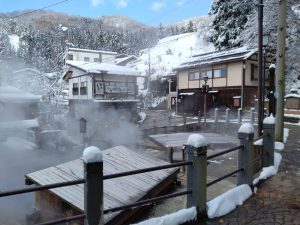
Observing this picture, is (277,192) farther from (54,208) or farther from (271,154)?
(54,208)

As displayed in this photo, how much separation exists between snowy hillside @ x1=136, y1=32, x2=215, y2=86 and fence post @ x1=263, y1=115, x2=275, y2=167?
43.5m

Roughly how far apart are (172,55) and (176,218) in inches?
2835

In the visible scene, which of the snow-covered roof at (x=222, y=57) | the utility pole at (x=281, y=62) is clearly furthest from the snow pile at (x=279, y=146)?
the snow-covered roof at (x=222, y=57)

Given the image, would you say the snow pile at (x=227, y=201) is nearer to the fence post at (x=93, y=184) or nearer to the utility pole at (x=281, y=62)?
the fence post at (x=93, y=184)

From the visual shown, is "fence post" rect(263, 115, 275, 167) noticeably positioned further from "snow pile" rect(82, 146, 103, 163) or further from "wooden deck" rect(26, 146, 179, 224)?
"snow pile" rect(82, 146, 103, 163)

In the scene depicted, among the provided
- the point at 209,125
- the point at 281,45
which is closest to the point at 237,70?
the point at 209,125

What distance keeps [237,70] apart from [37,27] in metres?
85.0

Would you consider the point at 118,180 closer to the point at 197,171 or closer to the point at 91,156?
the point at 197,171

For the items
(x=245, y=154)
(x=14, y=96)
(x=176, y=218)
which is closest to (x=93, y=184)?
(x=176, y=218)

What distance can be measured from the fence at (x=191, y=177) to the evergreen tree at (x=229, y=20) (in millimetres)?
29747

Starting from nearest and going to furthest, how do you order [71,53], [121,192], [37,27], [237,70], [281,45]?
[121,192] → [281,45] → [237,70] → [71,53] → [37,27]

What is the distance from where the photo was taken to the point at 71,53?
6247 centimetres

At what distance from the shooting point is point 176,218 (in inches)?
191

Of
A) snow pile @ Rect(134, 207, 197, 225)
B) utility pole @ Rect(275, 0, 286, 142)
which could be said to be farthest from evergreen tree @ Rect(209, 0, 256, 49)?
snow pile @ Rect(134, 207, 197, 225)
